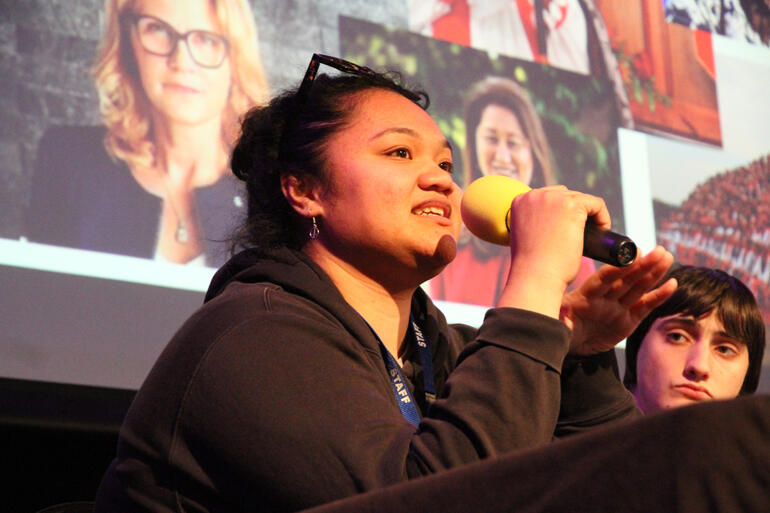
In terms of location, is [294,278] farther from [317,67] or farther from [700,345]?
[700,345]

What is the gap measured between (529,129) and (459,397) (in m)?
1.83

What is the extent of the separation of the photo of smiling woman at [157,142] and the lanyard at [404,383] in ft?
2.60

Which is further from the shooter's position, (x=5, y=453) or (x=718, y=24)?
(x=718, y=24)

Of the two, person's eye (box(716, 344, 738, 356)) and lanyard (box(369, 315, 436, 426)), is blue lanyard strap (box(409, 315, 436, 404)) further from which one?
person's eye (box(716, 344, 738, 356))

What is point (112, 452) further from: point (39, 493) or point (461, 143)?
point (461, 143)

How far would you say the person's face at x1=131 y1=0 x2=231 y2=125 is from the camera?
7.62 ft

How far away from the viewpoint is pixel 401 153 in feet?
5.22

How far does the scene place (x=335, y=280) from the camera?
1575 millimetres

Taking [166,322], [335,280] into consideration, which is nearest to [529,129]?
[166,322]

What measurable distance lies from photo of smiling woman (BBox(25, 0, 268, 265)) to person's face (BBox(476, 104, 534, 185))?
0.67 m

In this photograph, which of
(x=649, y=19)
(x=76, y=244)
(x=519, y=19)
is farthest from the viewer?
(x=649, y=19)

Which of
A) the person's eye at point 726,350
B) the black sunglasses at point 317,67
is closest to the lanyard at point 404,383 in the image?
the black sunglasses at point 317,67

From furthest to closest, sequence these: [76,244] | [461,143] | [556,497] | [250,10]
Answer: [461,143]
[250,10]
[76,244]
[556,497]

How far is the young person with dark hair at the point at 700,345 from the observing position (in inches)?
79.9
